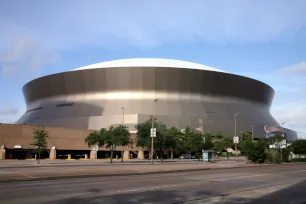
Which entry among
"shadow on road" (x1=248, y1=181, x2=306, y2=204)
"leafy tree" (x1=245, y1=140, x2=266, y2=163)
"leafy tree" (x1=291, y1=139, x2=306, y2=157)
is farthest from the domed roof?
"shadow on road" (x1=248, y1=181, x2=306, y2=204)

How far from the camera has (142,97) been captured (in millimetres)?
104125

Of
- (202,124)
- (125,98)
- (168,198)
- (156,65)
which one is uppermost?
(156,65)

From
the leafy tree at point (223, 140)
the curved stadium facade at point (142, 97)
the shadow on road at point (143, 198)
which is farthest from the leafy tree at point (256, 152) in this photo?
the curved stadium facade at point (142, 97)

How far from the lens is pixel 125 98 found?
10425cm

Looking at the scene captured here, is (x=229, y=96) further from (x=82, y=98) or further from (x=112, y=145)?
(x=112, y=145)

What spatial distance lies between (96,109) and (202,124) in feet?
102

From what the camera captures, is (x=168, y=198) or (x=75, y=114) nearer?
(x=168, y=198)

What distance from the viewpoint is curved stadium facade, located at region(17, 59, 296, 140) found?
10175 cm

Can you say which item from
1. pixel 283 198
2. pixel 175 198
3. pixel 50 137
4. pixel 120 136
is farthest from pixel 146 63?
pixel 175 198

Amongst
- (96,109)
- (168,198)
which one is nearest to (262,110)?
(96,109)

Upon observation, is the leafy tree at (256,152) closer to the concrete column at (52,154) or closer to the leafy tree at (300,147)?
the leafy tree at (300,147)

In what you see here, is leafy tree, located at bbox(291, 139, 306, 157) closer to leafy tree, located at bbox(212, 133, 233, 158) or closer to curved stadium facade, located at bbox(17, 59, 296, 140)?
leafy tree, located at bbox(212, 133, 233, 158)

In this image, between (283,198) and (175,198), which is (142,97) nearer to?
(283,198)

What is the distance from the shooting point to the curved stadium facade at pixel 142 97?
102m
